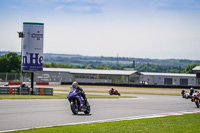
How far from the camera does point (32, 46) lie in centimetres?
4125

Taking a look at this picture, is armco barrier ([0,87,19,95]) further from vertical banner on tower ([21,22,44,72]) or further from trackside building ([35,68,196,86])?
trackside building ([35,68,196,86])

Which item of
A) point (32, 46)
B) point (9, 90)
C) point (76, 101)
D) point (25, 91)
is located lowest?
point (25, 91)

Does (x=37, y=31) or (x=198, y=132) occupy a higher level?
(x=37, y=31)

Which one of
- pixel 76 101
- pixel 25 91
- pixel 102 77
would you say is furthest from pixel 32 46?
pixel 102 77

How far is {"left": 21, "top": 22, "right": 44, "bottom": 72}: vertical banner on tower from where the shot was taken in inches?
1610

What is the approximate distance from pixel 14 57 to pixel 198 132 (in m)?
114

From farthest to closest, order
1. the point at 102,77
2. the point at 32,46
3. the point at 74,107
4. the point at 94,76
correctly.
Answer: the point at 102,77, the point at 94,76, the point at 32,46, the point at 74,107

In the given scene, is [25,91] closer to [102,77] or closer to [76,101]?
[76,101]

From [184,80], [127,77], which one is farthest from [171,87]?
[184,80]

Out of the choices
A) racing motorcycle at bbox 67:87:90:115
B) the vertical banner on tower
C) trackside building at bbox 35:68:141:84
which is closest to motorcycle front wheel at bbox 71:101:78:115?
racing motorcycle at bbox 67:87:90:115

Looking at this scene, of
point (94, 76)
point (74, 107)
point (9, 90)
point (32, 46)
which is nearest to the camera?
point (74, 107)

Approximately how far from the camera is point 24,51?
136 ft

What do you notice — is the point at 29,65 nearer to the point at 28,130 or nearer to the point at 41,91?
the point at 41,91

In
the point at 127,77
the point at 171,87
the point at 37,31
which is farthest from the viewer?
the point at 127,77
